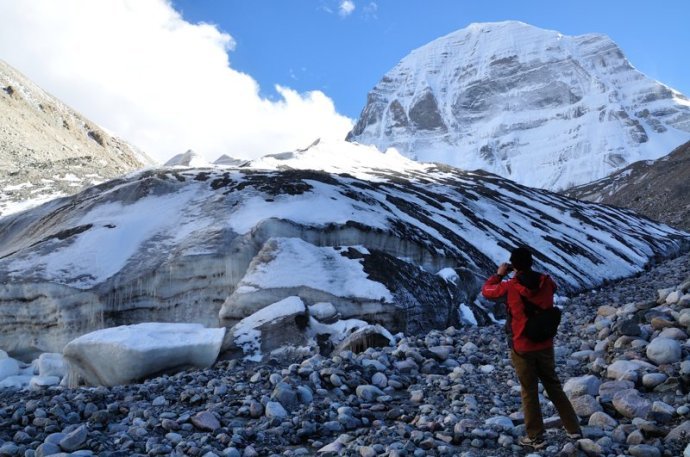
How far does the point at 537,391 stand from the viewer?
7055 millimetres

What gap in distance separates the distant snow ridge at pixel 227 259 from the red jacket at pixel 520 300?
10126 millimetres

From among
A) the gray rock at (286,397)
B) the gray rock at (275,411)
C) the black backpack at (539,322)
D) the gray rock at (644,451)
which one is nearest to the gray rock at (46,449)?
the gray rock at (275,411)

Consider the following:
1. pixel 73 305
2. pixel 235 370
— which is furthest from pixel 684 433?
pixel 73 305

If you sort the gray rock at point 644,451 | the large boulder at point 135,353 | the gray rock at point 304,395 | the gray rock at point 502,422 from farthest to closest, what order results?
the large boulder at point 135,353, the gray rock at point 304,395, the gray rock at point 502,422, the gray rock at point 644,451

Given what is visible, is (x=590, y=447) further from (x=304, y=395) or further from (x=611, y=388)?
(x=304, y=395)

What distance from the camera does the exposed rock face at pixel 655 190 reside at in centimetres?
11981

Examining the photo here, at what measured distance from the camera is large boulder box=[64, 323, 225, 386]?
42.5ft

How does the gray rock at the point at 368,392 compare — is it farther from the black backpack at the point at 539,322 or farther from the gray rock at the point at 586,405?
the black backpack at the point at 539,322

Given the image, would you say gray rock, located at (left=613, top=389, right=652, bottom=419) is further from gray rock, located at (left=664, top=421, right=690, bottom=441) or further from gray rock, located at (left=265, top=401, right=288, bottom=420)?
gray rock, located at (left=265, top=401, right=288, bottom=420)

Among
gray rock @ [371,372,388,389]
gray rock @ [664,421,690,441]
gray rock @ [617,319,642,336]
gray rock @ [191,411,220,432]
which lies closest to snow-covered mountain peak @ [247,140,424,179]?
gray rock @ [371,372,388,389]

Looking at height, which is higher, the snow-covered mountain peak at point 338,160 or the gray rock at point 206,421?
the snow-covered mountain peak at point 338,160

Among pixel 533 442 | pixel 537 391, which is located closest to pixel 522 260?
pixel 537 391

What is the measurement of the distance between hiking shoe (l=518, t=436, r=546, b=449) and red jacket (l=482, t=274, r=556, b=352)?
3.79 feet

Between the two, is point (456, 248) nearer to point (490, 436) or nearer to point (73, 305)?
point (73, 305)
